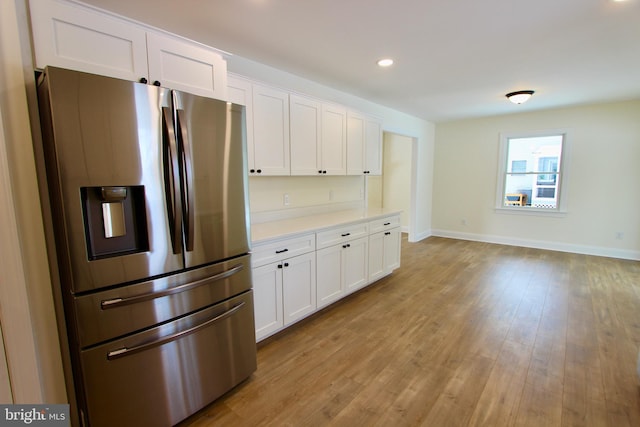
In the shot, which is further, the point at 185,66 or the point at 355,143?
the point at 355,143

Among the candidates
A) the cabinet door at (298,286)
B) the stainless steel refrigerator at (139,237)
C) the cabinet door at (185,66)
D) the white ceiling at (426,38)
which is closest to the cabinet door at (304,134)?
the white ceiling at (426,38)

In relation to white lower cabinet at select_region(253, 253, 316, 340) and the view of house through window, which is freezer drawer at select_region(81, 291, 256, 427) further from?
the view of house through window

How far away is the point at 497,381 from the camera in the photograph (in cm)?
205

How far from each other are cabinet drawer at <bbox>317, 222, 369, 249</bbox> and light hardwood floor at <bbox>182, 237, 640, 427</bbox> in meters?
0.76

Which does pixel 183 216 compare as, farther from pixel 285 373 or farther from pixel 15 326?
pixel 285 373

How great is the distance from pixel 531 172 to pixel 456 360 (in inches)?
188

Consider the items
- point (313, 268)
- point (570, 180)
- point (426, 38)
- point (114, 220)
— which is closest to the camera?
point (114, 220)

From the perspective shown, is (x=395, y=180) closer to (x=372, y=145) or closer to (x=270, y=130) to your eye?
(x=372, y=145)

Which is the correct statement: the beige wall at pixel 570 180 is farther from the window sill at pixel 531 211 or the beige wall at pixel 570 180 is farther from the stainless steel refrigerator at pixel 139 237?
the stainless steel refrigerator at pixel 139 237

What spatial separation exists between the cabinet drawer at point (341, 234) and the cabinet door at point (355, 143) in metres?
0.77

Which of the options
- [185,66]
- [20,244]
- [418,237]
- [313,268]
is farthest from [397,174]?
[20,244]

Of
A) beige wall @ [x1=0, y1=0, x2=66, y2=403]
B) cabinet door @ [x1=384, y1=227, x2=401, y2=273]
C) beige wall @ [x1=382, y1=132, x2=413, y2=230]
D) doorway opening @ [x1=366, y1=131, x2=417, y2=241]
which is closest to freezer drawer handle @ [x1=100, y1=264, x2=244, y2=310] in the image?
beige wall @ [x1=0, y1=0, x2=66, y2=403]

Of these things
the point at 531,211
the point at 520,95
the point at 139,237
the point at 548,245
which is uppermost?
the point at 520,95

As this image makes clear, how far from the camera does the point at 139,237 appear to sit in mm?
1478
